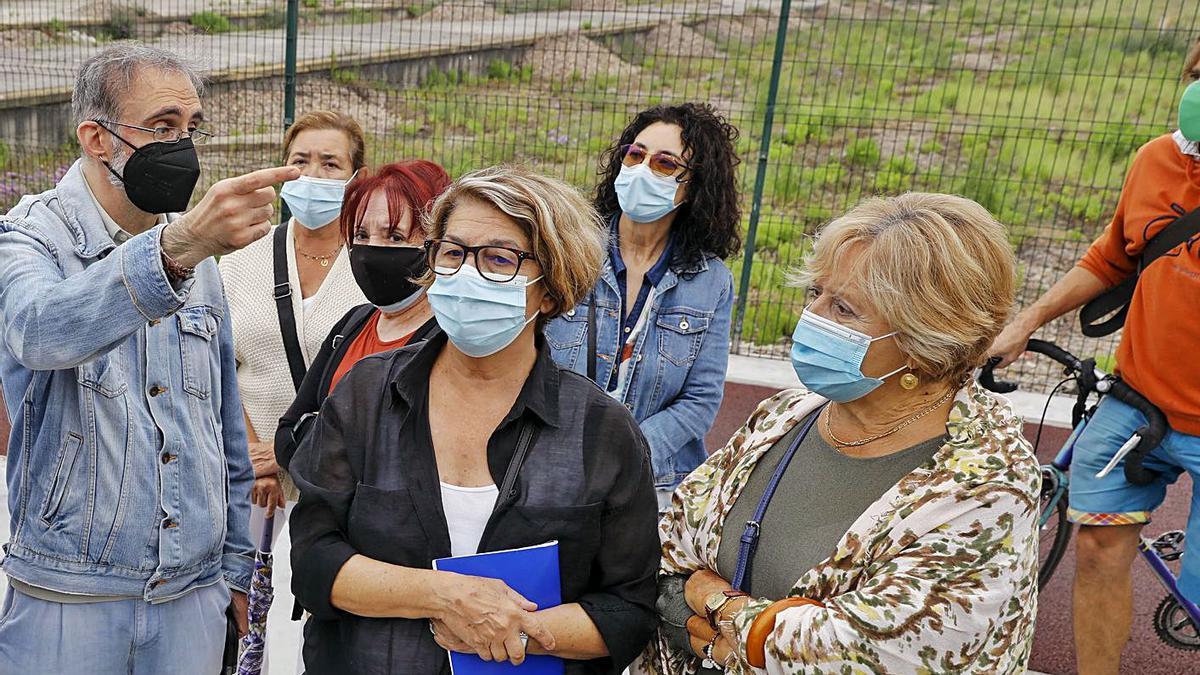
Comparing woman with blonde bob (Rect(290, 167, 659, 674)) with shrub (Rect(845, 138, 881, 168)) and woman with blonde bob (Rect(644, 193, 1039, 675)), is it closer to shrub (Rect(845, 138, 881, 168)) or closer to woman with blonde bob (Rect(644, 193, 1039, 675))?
woman with blonde bob (Rect(644, 193, 1039, 675))

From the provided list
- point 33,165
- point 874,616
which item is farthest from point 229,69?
point 874,616

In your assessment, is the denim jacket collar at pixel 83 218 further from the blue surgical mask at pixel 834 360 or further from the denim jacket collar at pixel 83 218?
the blue surgical mask at pixel 834 360

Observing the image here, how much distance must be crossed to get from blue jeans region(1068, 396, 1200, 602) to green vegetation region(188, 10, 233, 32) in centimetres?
761

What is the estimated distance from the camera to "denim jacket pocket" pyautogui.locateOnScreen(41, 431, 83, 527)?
7.02 ft

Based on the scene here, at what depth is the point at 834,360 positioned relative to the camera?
81.1 inches

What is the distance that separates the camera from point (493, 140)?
819 cm

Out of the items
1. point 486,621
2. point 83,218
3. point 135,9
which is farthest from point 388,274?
point 135,9

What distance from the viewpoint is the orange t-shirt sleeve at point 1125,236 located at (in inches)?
138

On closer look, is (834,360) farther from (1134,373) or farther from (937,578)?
(1134,373)

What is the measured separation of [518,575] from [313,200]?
6.18 ft

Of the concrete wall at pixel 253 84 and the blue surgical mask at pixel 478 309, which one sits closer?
the blue surgical mask at pixel 478 309

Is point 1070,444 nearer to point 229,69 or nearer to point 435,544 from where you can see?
point 435,544

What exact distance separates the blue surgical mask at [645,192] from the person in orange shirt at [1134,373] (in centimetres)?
128

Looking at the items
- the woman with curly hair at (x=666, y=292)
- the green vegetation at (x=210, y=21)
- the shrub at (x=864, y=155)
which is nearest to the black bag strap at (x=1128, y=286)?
the woman with curly hair at (x=666, y=292)
